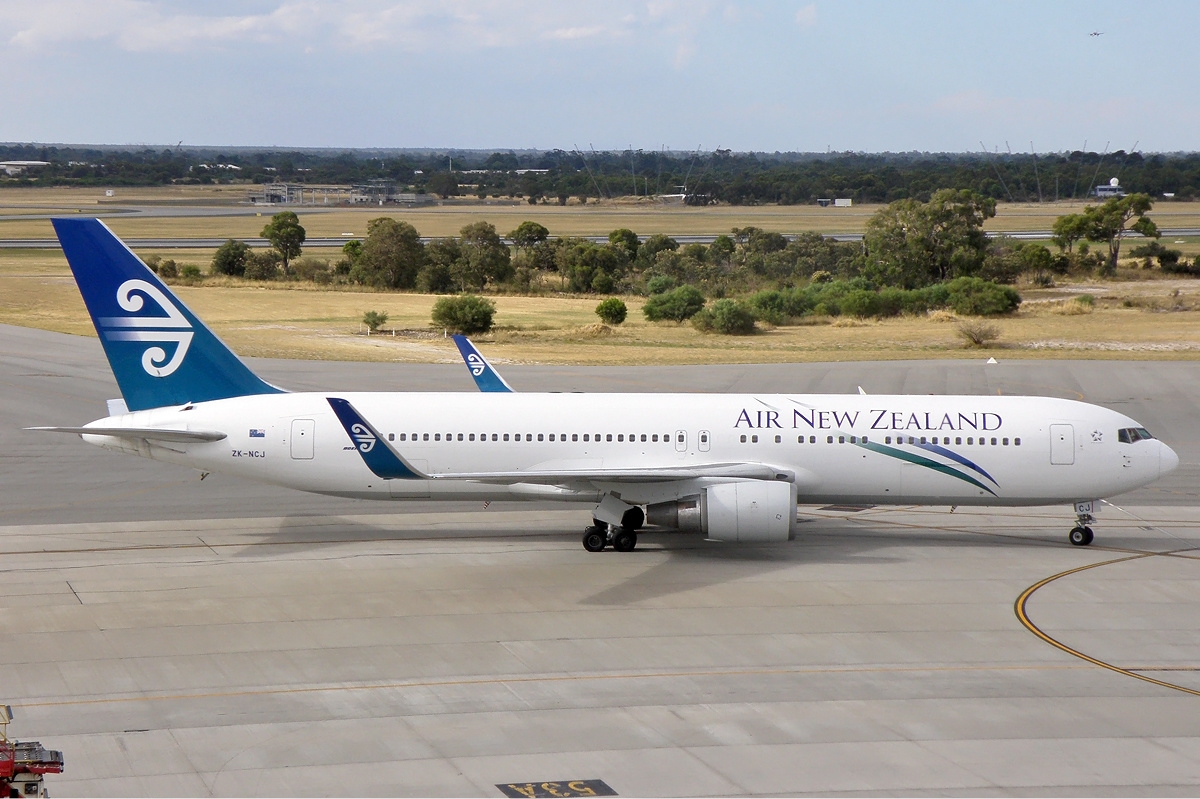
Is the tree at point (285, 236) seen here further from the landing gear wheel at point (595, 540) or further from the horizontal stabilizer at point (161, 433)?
the landing gear wheel at point (595, 540)

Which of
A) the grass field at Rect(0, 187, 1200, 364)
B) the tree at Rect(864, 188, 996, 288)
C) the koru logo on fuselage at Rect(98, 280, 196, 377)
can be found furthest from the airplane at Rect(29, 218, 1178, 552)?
the tree at Rect(864, 188, 996, 288)

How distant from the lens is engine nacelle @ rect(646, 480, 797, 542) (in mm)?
27938

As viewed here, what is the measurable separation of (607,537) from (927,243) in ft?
245

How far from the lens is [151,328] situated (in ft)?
97.8

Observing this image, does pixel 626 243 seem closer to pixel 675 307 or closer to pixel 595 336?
pixel 675 307

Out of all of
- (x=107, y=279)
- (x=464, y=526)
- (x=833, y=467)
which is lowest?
(x=464, y=526)

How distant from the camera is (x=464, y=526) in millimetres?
32344

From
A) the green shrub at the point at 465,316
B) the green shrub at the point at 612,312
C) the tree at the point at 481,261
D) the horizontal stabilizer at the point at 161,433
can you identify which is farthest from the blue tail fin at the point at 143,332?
the tree at the point at 481,261

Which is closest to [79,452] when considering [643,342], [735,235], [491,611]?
[491,611]

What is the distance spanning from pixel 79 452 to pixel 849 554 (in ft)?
88.2

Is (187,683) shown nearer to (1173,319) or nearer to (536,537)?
(536,537)

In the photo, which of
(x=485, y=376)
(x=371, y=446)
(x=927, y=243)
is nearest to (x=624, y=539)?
(x=371, y=446)

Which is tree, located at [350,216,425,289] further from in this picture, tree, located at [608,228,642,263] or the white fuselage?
the white fuselage

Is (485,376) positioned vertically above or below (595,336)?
above
